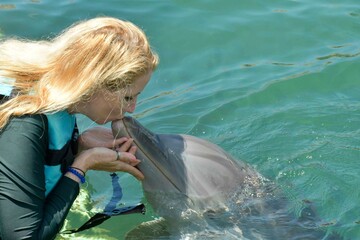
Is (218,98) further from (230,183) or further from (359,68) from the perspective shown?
(230,183)

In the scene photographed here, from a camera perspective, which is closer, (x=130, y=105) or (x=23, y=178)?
(x=23, y=178)

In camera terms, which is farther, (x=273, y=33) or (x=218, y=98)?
(x=273, y=33)

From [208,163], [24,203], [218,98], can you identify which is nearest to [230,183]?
[208,163]

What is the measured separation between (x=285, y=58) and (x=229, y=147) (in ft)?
7.38

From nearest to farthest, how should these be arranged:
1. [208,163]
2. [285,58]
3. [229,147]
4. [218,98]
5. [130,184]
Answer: [208,163], [130,184], [229,147], [218,98], [285,58]

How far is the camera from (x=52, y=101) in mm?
3928

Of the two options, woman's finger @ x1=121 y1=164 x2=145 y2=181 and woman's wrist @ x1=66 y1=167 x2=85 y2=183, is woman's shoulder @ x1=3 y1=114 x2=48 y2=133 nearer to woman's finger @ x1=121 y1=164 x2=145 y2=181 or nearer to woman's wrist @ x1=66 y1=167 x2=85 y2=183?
woman's wrist @ x1=66 y1=167 x2=85 y2=183

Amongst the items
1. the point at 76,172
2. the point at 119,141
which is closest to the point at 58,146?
the point at 76,172

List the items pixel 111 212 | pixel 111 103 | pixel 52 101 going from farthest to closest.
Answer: pixel 111 212
pixel 111 103
pixel 52 101

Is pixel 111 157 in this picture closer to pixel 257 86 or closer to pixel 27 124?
pixel 27 124

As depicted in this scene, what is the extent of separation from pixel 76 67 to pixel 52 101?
238 millimetres

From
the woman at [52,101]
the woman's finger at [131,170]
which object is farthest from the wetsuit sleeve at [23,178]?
the woman's finger at [131,170]

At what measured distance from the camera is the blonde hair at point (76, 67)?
3918mm

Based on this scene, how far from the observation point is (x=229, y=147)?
6.60m
